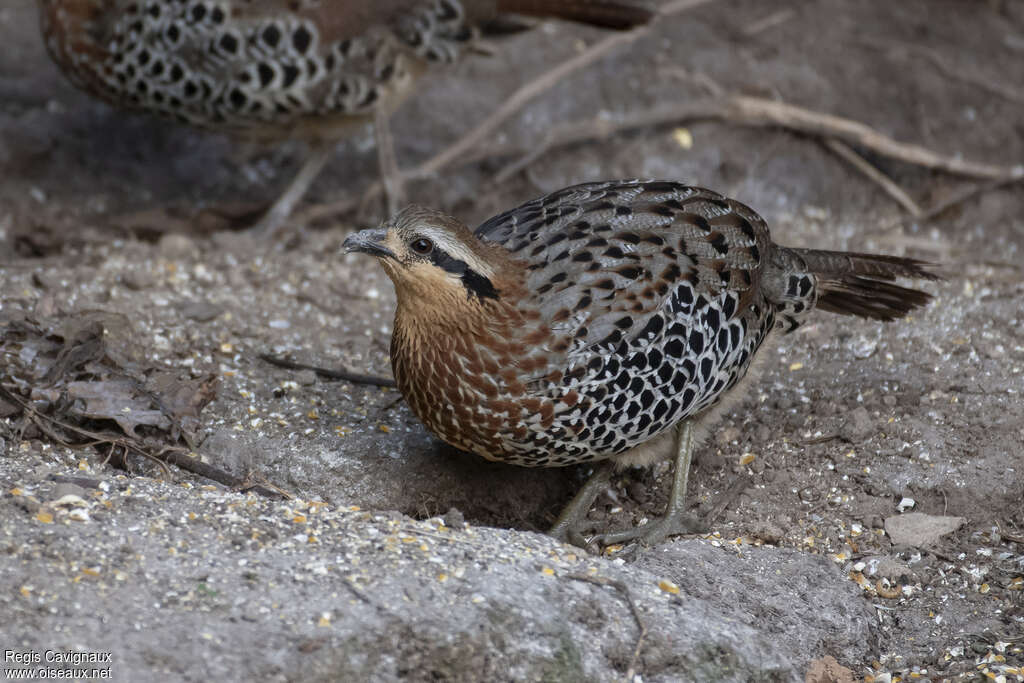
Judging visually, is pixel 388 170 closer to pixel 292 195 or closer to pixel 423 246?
pixel 292 195

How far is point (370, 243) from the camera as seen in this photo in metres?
3.70

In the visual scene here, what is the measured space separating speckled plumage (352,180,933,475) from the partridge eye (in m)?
0.02

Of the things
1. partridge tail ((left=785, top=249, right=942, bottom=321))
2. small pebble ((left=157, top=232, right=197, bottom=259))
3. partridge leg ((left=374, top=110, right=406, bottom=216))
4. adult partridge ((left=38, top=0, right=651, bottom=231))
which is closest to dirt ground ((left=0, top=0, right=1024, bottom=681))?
small pebble ((left=157, top=232, right=197, bottom=259))

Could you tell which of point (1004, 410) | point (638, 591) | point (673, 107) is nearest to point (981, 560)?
point (1004, 410)

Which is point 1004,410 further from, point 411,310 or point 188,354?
point 188,354

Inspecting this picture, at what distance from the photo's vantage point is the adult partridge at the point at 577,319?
382cm

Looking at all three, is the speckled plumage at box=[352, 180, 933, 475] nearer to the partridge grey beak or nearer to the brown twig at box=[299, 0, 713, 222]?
the partridge grey beak

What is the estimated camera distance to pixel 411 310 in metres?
3.88

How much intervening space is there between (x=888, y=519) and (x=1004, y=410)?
794 millimetres

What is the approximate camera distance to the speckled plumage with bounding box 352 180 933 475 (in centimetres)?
382

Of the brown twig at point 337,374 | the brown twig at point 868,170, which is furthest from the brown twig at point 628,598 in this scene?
the brown twig at point 868,170

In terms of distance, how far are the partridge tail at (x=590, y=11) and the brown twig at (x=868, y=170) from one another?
1420mm

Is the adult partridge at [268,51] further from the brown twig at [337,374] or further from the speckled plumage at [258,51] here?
the brown twig at [337,374]

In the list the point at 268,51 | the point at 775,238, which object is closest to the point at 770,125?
the point at 775,238
